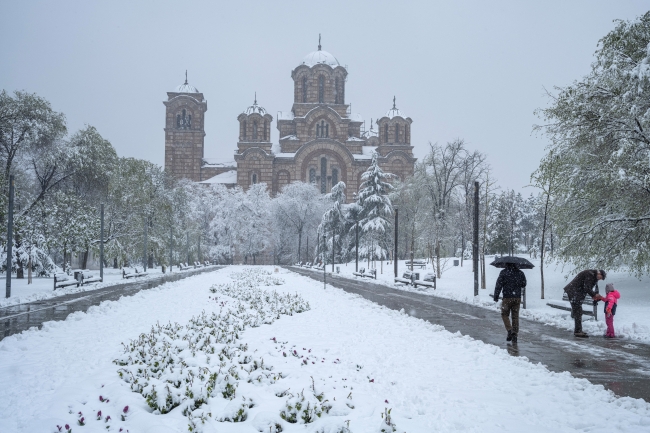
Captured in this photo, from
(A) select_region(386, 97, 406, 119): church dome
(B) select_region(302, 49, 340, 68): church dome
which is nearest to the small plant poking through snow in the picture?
(B) select_region(302, 49, 340, 68): church dome

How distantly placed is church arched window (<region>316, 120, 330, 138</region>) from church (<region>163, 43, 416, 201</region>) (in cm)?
15

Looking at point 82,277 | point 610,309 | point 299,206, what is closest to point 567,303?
point 610,309

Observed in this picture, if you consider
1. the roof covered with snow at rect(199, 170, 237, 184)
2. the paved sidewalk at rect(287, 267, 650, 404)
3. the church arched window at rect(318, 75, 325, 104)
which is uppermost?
the church arched window at rect(318, 75, 325, 104)

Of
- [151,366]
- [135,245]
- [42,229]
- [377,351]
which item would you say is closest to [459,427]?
[377,351]

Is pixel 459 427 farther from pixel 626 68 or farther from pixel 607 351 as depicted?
pixel 626 68

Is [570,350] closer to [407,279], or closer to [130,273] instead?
[407,279]

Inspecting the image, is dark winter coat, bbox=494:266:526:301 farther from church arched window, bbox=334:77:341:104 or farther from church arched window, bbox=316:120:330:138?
church arched window, bbox=334:77:341:104

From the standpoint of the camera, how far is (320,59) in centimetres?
7388

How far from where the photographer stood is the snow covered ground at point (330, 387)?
4840mm

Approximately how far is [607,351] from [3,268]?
30041 millimetres

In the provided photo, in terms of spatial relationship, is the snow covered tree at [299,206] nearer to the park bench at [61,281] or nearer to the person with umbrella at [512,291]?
the park bench at [61,281]

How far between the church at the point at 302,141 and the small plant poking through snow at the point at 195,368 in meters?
61.6

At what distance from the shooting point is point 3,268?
27.7 metres

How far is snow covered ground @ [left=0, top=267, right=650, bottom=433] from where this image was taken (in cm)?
484
